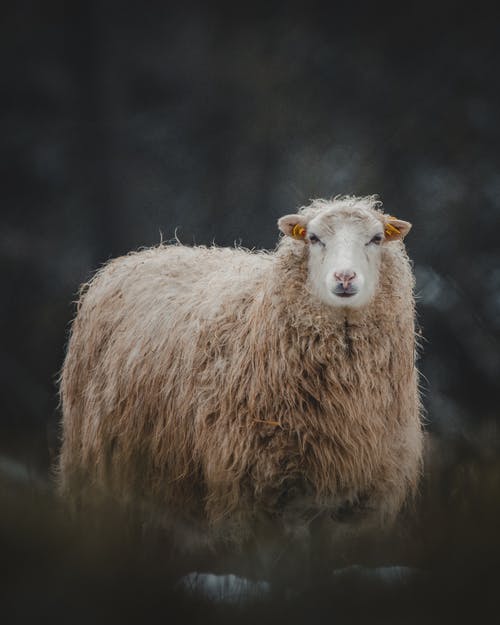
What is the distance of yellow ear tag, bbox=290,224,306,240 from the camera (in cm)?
312

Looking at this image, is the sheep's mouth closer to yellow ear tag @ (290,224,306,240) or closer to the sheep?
the sheep

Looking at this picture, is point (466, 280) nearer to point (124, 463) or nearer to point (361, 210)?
point (361, 210)

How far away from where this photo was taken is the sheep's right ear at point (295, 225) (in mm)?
3119

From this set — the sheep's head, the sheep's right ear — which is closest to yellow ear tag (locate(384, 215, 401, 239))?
the sheep's head

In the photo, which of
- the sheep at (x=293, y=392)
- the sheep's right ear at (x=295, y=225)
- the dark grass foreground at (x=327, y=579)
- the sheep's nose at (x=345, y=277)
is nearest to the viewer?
the dark grass foreground at (x=327, y=579)

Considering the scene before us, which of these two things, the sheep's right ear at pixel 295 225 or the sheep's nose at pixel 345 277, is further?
the sheep's right ear at pixel 295 225

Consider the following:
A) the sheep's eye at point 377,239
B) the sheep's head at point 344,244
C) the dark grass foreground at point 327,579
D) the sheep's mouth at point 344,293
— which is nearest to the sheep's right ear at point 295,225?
the sheep's head at point 344,244

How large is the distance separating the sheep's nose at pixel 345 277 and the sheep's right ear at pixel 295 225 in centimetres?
44

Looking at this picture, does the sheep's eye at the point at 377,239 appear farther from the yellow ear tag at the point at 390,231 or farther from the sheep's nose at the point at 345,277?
the sheep's nose at the point at 345,277

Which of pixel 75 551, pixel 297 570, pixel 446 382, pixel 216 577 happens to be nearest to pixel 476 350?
pixel 446 382

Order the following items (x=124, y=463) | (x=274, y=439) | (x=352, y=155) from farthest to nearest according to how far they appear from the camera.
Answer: (x=352, y=155) → (x=124, y=463) → (x=274, y=439)

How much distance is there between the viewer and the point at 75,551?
141 centimetres

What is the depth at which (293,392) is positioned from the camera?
3.01m

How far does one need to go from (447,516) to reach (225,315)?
2.00 metres
